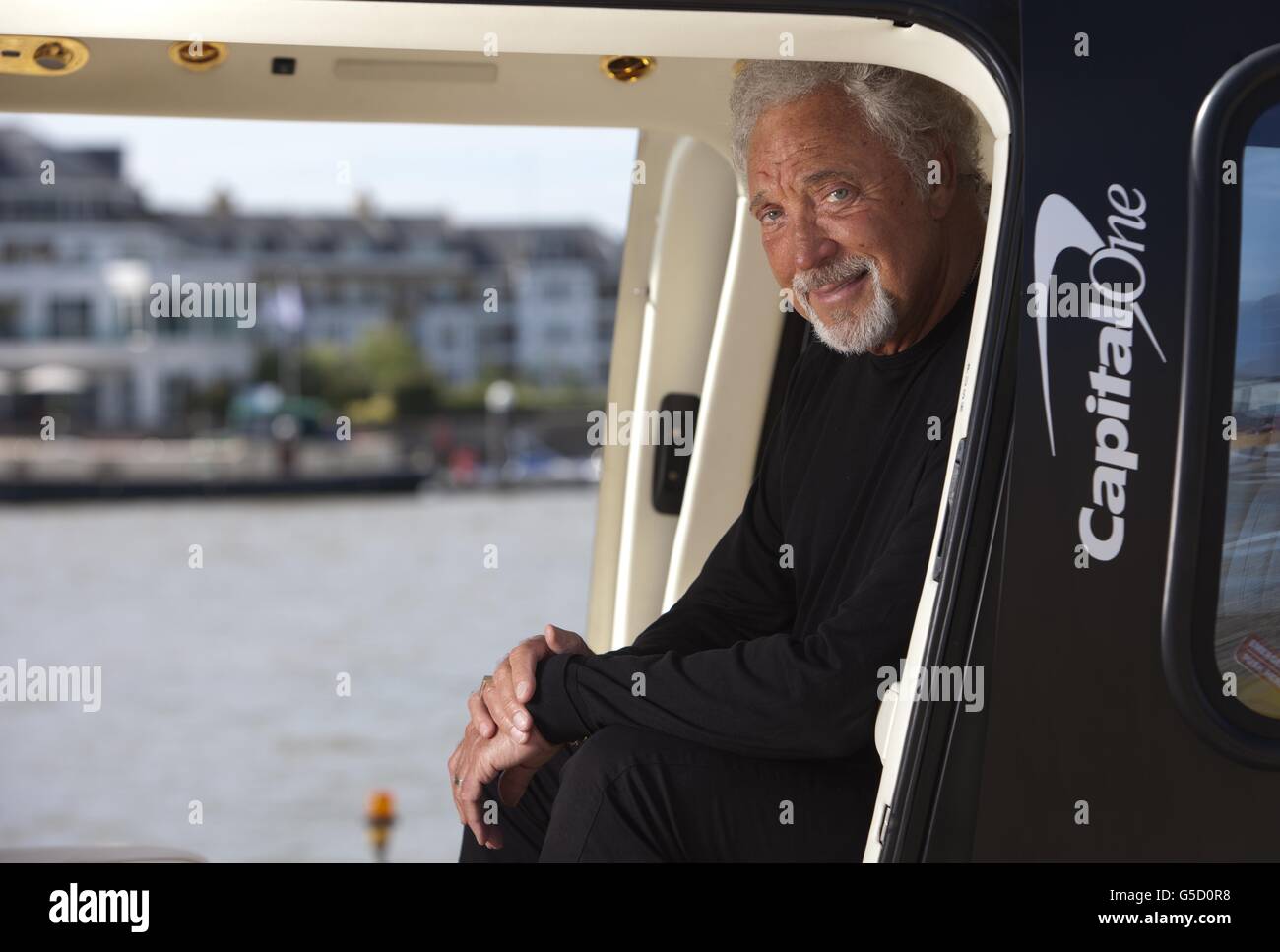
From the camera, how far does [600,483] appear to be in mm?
3174

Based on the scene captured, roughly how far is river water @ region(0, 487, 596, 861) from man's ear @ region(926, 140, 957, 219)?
88cm

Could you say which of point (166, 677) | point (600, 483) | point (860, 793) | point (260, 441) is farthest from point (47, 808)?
point (260, 441)

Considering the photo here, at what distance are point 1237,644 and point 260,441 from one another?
64758 millimetres

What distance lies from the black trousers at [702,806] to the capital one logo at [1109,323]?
530mm

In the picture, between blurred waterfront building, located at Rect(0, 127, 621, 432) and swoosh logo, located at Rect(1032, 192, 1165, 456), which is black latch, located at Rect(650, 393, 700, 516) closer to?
swoosh logo, located at Rect(1032, 192, 1165, 456)

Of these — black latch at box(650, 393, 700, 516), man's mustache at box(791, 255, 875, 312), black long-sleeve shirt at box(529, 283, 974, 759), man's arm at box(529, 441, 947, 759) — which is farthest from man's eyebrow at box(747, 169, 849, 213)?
black latch at box(650, 393, 700, 516)

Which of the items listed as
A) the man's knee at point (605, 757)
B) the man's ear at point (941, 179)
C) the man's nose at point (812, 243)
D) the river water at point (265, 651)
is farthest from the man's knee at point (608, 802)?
the man's ear at point (941, 179)

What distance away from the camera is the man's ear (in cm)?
210

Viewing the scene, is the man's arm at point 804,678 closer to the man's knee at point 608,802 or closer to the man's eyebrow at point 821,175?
the man's knee at point 608,802

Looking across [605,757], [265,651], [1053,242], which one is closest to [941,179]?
[1053,242]

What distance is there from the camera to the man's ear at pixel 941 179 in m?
2.10

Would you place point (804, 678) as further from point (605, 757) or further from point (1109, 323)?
point (1109, 323)

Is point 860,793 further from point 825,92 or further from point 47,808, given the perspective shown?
point 47,808

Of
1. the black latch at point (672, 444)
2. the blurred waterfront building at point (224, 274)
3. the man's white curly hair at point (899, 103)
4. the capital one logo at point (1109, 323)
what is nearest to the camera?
the capital one logo at point (1109, 323)
